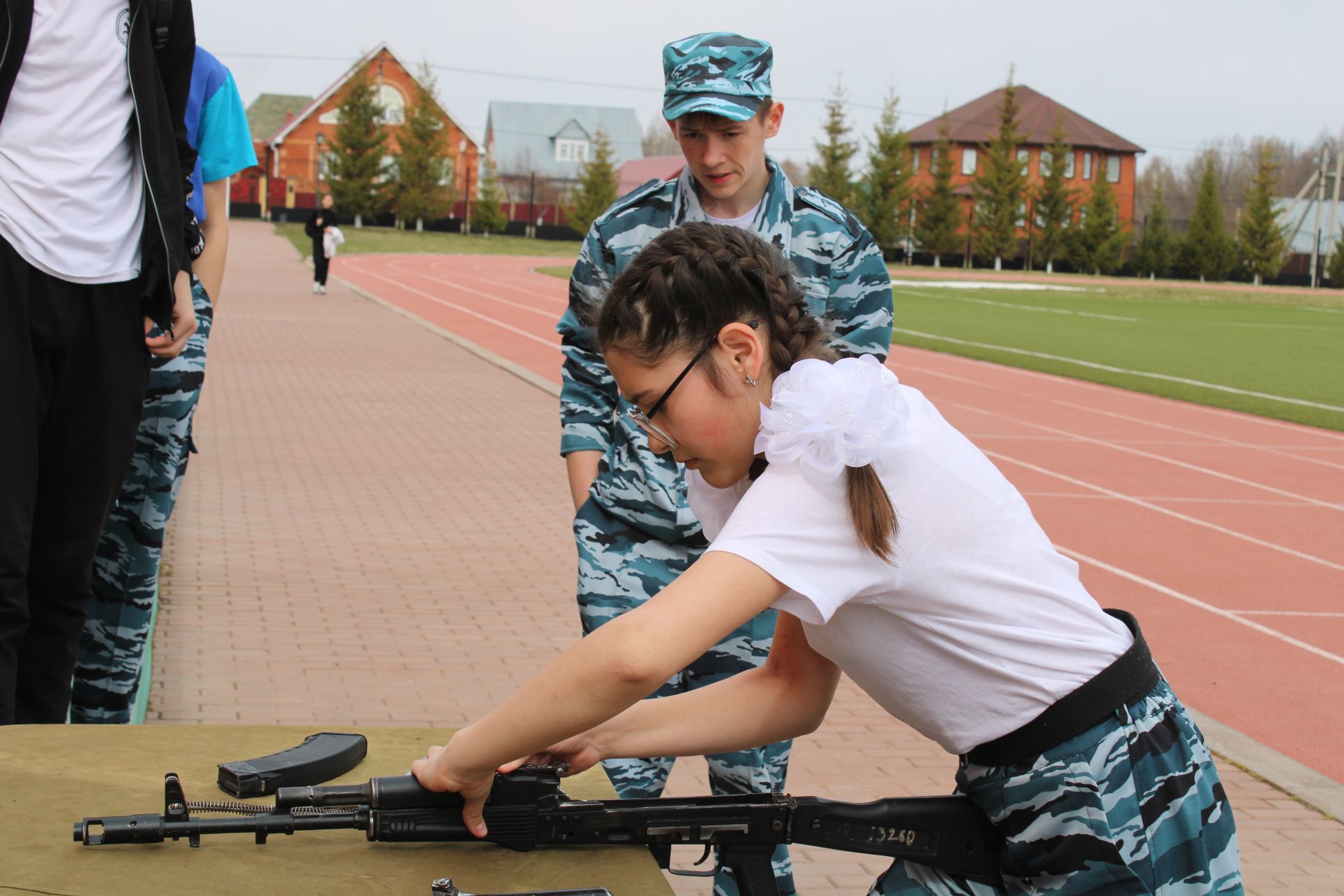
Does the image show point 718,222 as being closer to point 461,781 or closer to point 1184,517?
point 461,781

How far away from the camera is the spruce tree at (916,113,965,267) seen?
2749 inches

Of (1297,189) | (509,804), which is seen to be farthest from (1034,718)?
(1297,189)

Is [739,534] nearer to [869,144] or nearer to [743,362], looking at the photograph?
[743,362]

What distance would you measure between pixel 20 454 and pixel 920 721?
6.24 ft

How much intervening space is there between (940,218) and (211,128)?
68.5m

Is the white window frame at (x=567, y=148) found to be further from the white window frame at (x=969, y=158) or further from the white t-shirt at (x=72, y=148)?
the white t-shirt at (x=72, y=148)

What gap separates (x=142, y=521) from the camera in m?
3.75

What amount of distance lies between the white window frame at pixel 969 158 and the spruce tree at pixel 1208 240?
1812cm

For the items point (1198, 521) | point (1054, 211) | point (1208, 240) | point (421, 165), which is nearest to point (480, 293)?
point (1198, 521)

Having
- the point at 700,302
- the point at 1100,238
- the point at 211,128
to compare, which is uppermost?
the point at 1100,238

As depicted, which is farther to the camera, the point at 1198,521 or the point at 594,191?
the point at 594,191

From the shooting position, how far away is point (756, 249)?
227 centimetres

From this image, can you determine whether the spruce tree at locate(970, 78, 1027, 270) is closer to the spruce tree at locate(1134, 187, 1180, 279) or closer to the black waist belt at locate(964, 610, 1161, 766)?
the spruce tree at locate(1134, 187, 1180, 279)

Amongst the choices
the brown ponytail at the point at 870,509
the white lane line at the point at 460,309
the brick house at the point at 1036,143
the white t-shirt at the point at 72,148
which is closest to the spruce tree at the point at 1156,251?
the brick house at the point at 1036,143
